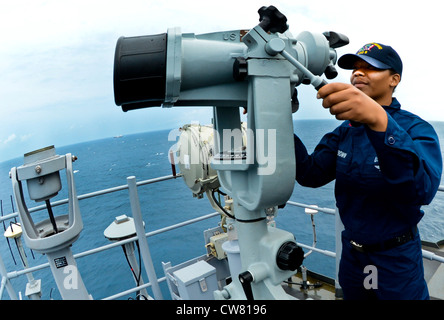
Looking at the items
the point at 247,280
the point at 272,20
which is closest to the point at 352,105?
the point at 272,20

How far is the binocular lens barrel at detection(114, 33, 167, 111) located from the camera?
3.54 feet

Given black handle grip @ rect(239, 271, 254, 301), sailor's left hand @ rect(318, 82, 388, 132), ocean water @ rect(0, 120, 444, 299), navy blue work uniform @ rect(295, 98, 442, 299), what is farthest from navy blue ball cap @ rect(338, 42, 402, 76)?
ocean water @ rect(0, 120, 444, 299)

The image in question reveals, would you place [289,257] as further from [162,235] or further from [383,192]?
[162,235]

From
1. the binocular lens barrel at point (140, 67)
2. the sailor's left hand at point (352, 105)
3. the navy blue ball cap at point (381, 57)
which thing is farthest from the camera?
the navy blue ball cap at point (381, 57)

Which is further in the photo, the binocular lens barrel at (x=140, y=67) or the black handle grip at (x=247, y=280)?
the black handle grip at (x=247, y=280)

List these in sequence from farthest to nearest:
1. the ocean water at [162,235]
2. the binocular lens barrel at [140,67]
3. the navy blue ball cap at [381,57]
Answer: the ocean water at [162,235] < the navy blue ball cap at [381,57] < the binocular lens barrel at [140,67]

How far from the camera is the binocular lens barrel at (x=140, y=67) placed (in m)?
1.08

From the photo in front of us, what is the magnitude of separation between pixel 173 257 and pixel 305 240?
7.62m

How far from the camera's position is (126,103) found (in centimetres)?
116

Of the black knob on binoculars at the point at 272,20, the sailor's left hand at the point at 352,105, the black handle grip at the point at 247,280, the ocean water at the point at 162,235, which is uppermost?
the black knob on binoculars at the point at 272,20

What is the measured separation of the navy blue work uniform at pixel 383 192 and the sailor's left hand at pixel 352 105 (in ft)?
0.14

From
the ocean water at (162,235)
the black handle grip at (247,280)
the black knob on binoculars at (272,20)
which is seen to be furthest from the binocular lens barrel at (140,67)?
the ocean water at (162,235)

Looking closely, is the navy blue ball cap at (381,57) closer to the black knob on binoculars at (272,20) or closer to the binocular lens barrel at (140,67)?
the black knob on binoculars at (272,20)

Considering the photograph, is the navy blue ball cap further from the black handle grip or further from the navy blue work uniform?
the black handle grip
